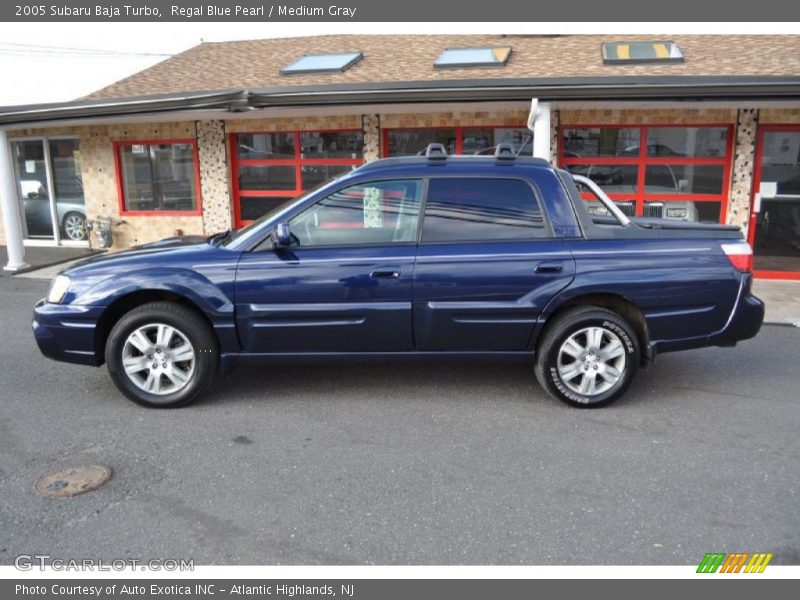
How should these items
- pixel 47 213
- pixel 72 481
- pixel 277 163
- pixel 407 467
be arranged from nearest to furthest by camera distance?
pixel 72 481 < pixel 407 467 < pixel 277 163 < pixel 47 213

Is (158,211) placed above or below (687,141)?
below

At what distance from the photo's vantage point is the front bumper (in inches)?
177

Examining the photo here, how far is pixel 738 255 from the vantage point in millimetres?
4484

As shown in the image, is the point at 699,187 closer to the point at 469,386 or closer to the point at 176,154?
the point at 469,386

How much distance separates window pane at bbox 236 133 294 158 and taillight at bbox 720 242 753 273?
319 inches

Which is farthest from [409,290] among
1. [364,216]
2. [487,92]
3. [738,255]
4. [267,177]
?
[267,177]

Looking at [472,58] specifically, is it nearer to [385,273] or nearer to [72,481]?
[385,273]

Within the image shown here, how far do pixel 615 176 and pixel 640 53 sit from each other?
2380 millimetres

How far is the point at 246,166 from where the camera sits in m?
11.4

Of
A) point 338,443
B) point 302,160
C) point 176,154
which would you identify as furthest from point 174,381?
point 176,154

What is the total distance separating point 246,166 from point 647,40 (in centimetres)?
757

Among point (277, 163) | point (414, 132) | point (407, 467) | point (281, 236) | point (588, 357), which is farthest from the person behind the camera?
point (277, 163)

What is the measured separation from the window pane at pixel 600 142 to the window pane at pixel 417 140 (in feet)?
5.94

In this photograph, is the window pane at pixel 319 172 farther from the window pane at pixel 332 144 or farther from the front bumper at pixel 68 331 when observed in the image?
the front bumper at pixel 68 331
